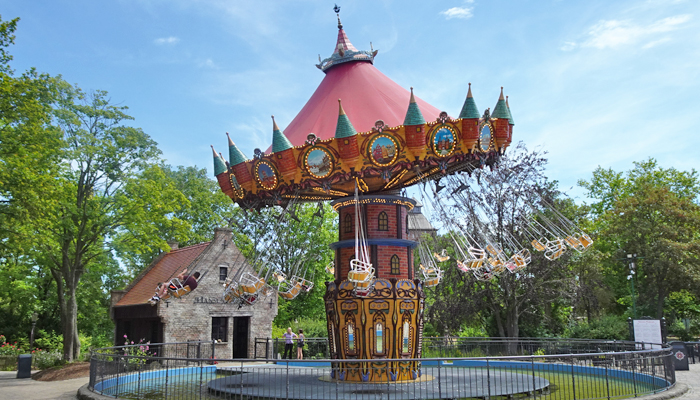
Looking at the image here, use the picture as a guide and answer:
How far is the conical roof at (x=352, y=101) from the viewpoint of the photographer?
43.3ft

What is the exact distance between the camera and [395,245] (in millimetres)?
13836

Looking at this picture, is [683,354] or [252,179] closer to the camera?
Answer: [252,179]

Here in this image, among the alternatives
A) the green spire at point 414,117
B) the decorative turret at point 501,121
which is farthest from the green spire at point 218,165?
the decorative turret at point 501,121

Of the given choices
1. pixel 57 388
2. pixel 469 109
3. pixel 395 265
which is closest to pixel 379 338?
pixel 395 265

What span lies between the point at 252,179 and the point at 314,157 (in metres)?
2.04

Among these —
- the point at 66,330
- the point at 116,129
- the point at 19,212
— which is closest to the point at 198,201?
the point at 116,129

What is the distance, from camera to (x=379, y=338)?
13.0 m

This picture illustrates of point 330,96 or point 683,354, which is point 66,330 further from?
point 683,354

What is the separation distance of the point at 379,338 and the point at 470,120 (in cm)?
544

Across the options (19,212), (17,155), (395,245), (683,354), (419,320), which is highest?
(17,155)

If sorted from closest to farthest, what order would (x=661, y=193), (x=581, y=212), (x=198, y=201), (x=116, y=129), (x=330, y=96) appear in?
(x=330, y=96), (x=116, y=129), (x=581, y=212), (x=661, y=193), (x=198, y=201)

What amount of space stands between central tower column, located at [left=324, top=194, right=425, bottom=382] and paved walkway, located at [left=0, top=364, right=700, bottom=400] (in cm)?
519

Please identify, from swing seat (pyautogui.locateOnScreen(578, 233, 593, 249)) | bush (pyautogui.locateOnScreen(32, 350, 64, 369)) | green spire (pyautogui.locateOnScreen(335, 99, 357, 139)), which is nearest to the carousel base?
swing seat (pyautogui.locateOnScreen(578, 233, 593, 249))

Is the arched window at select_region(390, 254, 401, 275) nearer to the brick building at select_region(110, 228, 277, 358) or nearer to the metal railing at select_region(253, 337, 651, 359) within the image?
the metal railing at select_region(253, 337, 651, 359)
